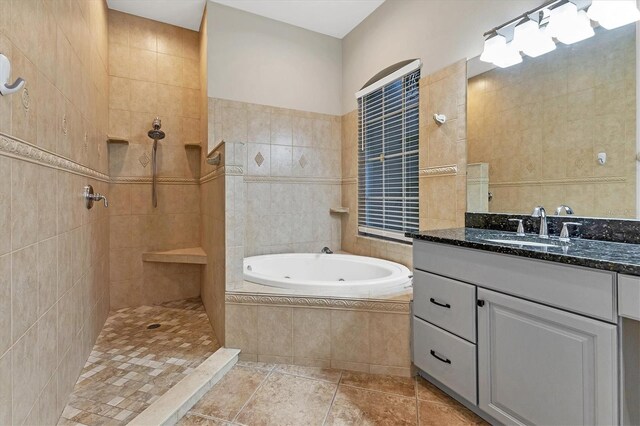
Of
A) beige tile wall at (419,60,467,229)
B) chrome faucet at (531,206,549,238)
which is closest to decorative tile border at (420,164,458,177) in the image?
beige tile wall at (419,60,467,229)

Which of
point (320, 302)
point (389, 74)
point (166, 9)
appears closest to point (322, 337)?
point (320, 302)

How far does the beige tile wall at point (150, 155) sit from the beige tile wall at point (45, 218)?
891mm

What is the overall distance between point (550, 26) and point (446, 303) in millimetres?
1482

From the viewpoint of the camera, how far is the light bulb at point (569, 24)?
150 centimetres

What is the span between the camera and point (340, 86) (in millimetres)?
3521

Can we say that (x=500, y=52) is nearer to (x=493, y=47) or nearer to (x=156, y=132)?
(x=493, y=47)

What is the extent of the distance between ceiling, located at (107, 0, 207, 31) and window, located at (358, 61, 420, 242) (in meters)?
1.74

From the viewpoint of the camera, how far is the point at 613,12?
139 centimetres

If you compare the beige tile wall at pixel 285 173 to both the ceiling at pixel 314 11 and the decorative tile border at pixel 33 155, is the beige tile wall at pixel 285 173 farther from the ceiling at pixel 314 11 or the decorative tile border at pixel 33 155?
the decorative tile border at pixel 33 155

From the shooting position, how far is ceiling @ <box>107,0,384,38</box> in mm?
2828

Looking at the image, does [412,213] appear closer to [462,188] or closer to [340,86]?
[462,188]

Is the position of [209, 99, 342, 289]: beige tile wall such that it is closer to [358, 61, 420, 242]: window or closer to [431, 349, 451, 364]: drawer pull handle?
[358, 61, 420, 242]: window

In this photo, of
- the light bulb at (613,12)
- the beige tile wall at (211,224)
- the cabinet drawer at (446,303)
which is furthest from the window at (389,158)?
the beige tile wall at (211,224)

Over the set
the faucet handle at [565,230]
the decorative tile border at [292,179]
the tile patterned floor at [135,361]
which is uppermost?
the decorative tile border at [292,179]
